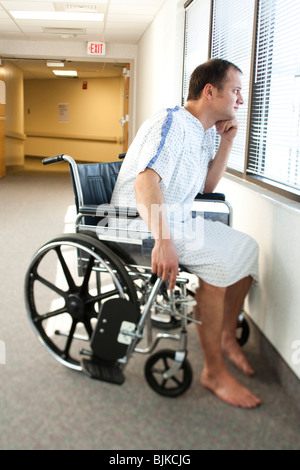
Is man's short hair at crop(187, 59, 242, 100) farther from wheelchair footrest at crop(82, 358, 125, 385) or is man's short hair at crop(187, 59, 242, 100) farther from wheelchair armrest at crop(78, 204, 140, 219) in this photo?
wheelchair footrest at crop(82, 358, 125, 385)

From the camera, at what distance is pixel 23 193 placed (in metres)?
A: 7.31

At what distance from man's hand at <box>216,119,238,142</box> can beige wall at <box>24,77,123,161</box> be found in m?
11.0

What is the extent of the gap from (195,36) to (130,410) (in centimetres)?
368

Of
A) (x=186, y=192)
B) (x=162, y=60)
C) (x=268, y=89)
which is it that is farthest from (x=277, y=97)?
(x=162, y=60)

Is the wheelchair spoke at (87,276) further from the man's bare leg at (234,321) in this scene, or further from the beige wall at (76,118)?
the beige wall at (76,118)

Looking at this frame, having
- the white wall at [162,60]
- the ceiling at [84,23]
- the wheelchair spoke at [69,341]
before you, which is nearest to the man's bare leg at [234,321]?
the wheelchair spoke at [69,341]

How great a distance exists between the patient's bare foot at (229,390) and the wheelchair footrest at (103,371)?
36cm

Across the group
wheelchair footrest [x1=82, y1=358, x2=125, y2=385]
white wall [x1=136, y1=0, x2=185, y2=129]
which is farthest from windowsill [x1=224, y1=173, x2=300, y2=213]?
white wall [x1=136, y1=0, x2=185, y2=129]

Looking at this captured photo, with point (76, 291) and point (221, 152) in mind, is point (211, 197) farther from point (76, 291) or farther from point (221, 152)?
point (76, 291)

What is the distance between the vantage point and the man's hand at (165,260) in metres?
1.74

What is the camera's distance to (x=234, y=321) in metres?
2.21

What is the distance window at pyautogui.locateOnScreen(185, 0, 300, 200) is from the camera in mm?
2260

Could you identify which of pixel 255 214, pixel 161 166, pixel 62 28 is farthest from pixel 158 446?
pixel 62 28

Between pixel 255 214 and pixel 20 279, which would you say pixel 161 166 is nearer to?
pixel 255 214
